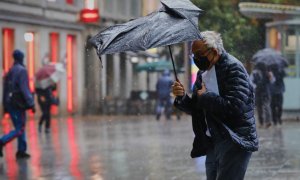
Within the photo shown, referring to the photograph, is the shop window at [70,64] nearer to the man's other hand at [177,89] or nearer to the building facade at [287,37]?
the building facade at [287,37]

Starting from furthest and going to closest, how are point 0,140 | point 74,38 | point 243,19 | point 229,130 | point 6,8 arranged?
point 74,38
point 243,19
point 6,8
point 0,140
point 229,130

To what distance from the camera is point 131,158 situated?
15.6 m

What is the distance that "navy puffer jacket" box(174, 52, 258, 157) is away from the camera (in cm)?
712

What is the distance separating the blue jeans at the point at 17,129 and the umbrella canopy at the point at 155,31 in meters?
8.68

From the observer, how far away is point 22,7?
3856 cm

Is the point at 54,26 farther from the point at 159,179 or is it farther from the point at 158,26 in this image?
the point at 158,26

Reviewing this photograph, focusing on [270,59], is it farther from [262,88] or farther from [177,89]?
[177,89]

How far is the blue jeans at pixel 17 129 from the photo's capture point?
1619cm

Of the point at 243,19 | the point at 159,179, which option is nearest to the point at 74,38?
the point at 243,19

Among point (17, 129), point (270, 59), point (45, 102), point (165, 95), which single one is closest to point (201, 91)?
point (17, 129)

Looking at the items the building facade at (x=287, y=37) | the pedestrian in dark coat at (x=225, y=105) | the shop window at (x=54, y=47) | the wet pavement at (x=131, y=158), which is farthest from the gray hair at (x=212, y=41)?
the shop window at (x=54, y=47)

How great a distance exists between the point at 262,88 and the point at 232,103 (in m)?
18.1

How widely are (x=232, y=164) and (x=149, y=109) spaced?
1379 inches

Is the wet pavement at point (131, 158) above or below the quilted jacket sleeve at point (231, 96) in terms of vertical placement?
below
